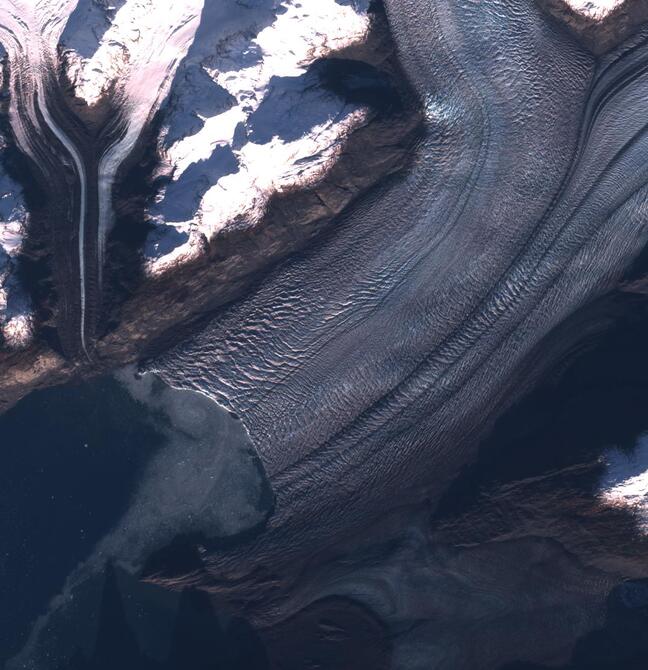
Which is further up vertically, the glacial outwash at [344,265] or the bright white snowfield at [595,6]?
the bright white snowfield at [595,6]

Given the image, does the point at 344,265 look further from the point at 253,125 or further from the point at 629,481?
the point at 629,481

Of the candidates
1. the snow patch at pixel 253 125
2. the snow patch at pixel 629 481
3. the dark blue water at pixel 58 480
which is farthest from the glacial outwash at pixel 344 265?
the snow patch at pixel 629 481

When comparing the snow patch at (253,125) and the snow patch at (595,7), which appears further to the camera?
the snow patch at (595,7)

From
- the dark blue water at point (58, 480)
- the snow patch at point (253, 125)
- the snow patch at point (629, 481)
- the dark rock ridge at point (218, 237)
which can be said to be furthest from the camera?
the dark blue water at point (58, 480)

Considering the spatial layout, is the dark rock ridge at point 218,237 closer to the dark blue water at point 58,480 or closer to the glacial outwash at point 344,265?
the glacial outwash at point 344,265

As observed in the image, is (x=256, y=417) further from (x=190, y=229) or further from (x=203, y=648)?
(x=203, y=648)

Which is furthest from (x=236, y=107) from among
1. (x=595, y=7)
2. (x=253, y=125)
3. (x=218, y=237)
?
(x=595, y=7)

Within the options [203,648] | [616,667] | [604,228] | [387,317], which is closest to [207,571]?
[203,648]

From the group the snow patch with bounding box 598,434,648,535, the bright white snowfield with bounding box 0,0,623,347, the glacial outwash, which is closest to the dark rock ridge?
the glacial outwash
